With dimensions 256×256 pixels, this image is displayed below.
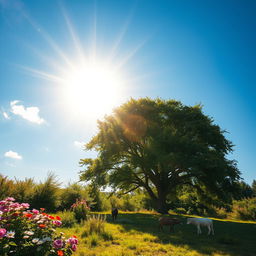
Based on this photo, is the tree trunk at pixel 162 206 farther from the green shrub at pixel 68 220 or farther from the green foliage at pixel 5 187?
the green foliage at pixel 5 187

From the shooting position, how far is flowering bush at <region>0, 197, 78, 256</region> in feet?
11.0

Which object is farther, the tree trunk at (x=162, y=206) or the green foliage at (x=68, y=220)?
the tree trunk at (x=162, y=206)

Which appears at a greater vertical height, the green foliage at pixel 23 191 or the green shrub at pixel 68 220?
the green foliage at pixel 23 191

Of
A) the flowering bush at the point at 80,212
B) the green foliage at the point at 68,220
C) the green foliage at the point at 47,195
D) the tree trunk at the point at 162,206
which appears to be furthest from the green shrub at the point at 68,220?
the tree trunk at the point at 162,206

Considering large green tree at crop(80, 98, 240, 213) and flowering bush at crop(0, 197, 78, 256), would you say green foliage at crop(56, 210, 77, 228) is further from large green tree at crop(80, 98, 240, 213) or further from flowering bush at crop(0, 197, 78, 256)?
large green tree at crop(80, 98, 240, 213)

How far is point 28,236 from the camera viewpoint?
3338 millimetres

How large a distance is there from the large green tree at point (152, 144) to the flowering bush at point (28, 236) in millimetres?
13947

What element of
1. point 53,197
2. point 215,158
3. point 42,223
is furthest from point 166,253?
point 215,158

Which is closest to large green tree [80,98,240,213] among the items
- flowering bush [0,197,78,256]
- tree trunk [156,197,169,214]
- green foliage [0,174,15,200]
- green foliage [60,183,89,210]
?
tree trunk [156,197,169,214]

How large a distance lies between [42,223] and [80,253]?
69.8 inches

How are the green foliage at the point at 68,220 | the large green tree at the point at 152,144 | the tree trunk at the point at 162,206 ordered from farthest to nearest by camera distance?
the tree trunk at the point at 162,206 < the large green tree at the point at 152,144 < the green foliage at the point at 68,220

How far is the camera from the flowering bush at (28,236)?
3.35m

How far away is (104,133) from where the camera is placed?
2112 cm

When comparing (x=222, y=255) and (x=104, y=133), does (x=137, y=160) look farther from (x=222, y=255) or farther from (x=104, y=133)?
(x=222, y=255)
